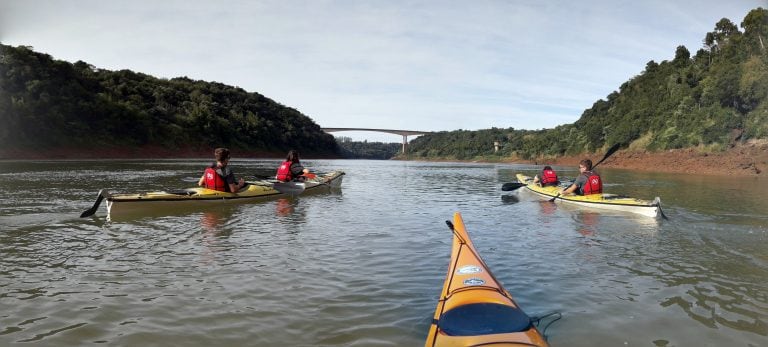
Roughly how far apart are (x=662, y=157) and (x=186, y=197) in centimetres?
4758

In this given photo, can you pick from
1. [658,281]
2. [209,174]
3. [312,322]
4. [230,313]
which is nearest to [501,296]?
[312,322]

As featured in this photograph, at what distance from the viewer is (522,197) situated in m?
19.3

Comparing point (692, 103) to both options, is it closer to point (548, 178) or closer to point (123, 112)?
point (548, 178)

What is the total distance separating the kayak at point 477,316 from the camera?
400cm

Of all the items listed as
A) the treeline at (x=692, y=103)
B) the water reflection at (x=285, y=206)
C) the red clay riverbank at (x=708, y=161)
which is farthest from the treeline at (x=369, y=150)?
the water reflection at (x=285, y=206)

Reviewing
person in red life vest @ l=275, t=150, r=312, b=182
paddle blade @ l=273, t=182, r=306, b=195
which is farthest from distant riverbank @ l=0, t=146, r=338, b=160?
paddle blade @ l=273, t=182, r=306, b=195

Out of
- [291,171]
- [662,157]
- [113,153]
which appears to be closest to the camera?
[291,171]

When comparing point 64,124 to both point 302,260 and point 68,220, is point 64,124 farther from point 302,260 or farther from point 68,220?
point 302,260

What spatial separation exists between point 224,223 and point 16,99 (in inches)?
1980

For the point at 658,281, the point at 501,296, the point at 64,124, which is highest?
the point at 64,124

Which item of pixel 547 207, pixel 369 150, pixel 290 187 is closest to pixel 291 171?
pixel 290 187

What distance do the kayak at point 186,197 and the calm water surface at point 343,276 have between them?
0.50 metres

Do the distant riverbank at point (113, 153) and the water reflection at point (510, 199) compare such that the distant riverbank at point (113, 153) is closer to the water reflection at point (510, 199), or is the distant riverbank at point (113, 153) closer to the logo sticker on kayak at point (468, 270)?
the water reflection at point (510, 199)

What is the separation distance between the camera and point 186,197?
13.7 meters
